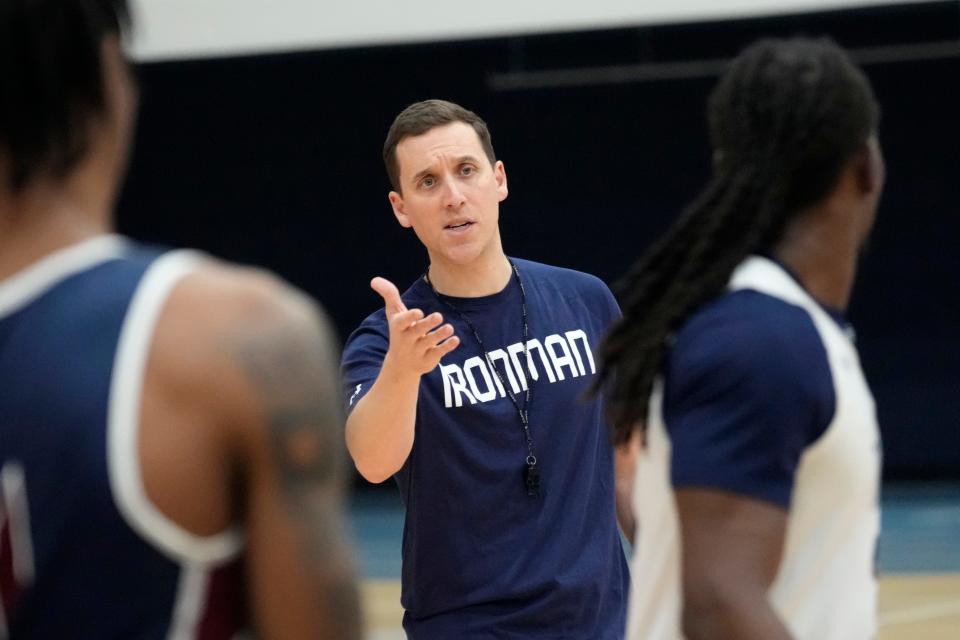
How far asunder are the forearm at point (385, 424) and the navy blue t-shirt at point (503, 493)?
0.52 feet

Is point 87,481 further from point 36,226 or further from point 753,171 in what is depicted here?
point 753,171

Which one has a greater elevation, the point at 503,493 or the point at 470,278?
the point at 470,278

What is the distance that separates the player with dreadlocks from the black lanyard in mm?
1446

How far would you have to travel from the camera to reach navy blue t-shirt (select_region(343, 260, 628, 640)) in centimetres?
364

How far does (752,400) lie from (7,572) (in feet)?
3.16

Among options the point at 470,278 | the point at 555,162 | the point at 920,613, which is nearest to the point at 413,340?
the point at 470,278

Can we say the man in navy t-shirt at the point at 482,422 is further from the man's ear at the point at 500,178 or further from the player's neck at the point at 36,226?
the player's neck at the point at 36,226

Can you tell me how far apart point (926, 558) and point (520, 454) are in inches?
273

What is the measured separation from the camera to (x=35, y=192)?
5.23ft

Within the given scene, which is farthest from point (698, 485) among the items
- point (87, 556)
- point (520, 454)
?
point (520, 454)

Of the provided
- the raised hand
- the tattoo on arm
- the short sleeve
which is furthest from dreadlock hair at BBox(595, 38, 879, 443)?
the short sleeve

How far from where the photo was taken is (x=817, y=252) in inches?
85.7

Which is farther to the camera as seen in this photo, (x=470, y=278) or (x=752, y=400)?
(x=470, y=278)

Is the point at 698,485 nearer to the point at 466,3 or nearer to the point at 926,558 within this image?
the point at 926,558
